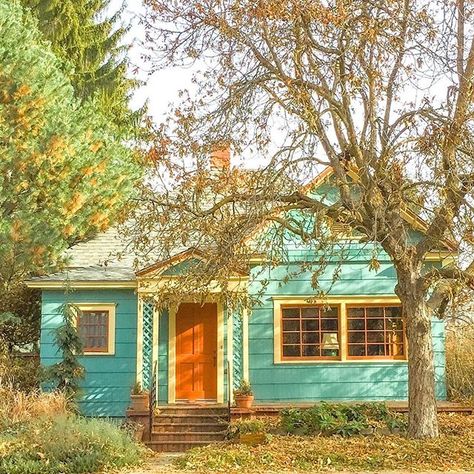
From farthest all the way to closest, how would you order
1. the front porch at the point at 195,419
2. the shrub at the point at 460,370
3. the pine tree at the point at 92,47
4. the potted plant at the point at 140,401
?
1. the pine tree at the point at 92,47
2. the shrub at the point at 460,370
3. the potted plant at the point at 140,401
4. the front porch at the point at 195,419

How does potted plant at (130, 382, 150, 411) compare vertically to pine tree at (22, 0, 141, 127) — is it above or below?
below

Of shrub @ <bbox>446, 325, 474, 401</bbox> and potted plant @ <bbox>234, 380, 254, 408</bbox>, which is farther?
shrub @ <bbox>446, 325, 474, 401</bbox>

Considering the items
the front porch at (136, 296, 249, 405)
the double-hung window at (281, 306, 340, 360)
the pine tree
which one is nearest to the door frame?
the front porch at (136, 296, 249, 405)

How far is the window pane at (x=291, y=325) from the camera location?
59.5ft

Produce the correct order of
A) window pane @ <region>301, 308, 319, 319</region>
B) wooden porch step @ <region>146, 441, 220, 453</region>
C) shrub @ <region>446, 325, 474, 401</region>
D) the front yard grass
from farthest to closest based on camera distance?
window pane @ <region>301, 308, 319, 319</region>
shrub @ <region>446, 325, 474, 401</region>
wooden porch step @ <region>146, 441, 220, 453</region>
the front yard grass

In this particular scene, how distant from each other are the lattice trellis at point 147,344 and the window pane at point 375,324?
17.1 feet

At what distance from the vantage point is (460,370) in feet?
59.1

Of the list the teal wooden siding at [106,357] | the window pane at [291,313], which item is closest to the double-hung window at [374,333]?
the window pane at [291,313]

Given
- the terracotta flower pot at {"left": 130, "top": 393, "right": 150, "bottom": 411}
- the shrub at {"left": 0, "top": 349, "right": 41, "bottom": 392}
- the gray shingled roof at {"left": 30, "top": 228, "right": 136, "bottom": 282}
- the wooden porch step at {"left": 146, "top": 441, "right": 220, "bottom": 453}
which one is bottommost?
the wooden porch step at {"left": 146, "top": 441, "right": 220, "bottom": 453}

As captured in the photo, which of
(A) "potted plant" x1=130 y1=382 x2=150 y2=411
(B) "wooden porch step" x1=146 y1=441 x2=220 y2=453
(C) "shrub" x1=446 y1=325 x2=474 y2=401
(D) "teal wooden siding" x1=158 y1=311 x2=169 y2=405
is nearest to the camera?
(B) "wooden porch step" x1=146 y1=441 x2=220 y2=453

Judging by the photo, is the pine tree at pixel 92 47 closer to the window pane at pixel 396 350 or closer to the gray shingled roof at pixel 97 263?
the gray shingled roof at pixel 97 263

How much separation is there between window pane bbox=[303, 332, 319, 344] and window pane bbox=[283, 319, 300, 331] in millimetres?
252

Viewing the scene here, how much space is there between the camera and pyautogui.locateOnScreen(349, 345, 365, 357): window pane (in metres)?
18.1

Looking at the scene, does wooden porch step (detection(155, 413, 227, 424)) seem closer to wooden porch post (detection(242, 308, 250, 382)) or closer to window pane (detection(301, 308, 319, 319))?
wooden porch post (detection(242, 308, 250, 382))
